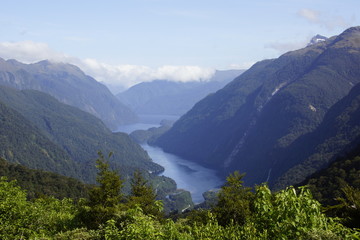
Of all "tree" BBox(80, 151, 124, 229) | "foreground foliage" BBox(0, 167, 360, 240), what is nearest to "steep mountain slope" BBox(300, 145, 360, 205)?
"foreground foliage" BBox(0, 167, 360, 240)

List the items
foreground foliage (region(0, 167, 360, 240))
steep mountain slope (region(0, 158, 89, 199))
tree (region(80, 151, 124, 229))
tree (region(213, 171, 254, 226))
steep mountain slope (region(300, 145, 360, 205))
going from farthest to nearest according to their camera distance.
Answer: steep mountain slope (region(0, 158, 89, 199)) → steep mountain slope (region(300, 145, 360, 205)) → tree (region(213, 171, 254, 226)) → tree (region(80, 151, 124, 229)) → foreground foliage (region(0, 167, 360, 240))

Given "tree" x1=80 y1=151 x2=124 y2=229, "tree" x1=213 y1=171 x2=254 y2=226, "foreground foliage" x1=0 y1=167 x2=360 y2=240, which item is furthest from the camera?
"tree" x1=213 y1=171 x2=254 y2=226

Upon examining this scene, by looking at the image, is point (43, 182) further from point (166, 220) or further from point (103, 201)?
point (166, 220)

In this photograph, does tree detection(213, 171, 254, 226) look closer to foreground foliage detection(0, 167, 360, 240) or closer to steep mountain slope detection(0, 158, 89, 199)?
foreground foliage detection(0, 167, 360, 240)

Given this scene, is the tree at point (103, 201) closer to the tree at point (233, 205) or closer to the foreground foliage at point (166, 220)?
the foreground foliage at point (166, 220)

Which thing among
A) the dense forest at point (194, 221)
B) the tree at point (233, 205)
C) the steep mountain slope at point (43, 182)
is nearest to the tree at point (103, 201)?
the dense forest at point (194, 221)

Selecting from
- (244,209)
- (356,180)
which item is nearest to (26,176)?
(356,180)

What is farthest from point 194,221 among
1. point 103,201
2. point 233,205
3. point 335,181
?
point 335,181

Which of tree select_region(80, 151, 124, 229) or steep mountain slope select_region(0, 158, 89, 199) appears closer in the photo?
tree select_region(80, 151, 124, 229)

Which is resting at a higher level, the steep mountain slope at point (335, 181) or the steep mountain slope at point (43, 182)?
the steep mountain slope at point (335, 181)
